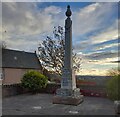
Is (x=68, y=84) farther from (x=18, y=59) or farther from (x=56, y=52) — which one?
(x=18, y=59)

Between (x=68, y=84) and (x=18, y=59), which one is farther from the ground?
(x=18, y=59)

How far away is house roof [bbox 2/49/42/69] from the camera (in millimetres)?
32703

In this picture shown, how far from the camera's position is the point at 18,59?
35656 millimetres

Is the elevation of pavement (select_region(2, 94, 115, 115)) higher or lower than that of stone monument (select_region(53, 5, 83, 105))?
lower

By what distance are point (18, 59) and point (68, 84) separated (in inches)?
884

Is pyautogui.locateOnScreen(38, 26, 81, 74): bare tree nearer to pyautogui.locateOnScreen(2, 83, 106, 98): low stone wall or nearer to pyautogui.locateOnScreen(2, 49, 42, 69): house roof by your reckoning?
pyautogui.locateOnScreen(2, 49, 42, 69): house roof

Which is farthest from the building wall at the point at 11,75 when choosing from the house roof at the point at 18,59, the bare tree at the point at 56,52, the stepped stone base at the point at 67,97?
the stepped stone base at the point at 67,97

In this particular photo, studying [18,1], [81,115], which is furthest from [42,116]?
[18,1]

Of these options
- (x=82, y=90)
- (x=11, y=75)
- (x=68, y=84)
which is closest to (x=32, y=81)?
(x=82, y=90)

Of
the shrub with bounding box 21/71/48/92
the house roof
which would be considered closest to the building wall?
the house roof

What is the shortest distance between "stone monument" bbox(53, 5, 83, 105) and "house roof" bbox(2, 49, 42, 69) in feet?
60.2

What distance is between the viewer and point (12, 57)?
34.5 metres

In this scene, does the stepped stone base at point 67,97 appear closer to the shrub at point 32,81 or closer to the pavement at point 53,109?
the pavement at point 53,109

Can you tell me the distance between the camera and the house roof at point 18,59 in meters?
32.7
